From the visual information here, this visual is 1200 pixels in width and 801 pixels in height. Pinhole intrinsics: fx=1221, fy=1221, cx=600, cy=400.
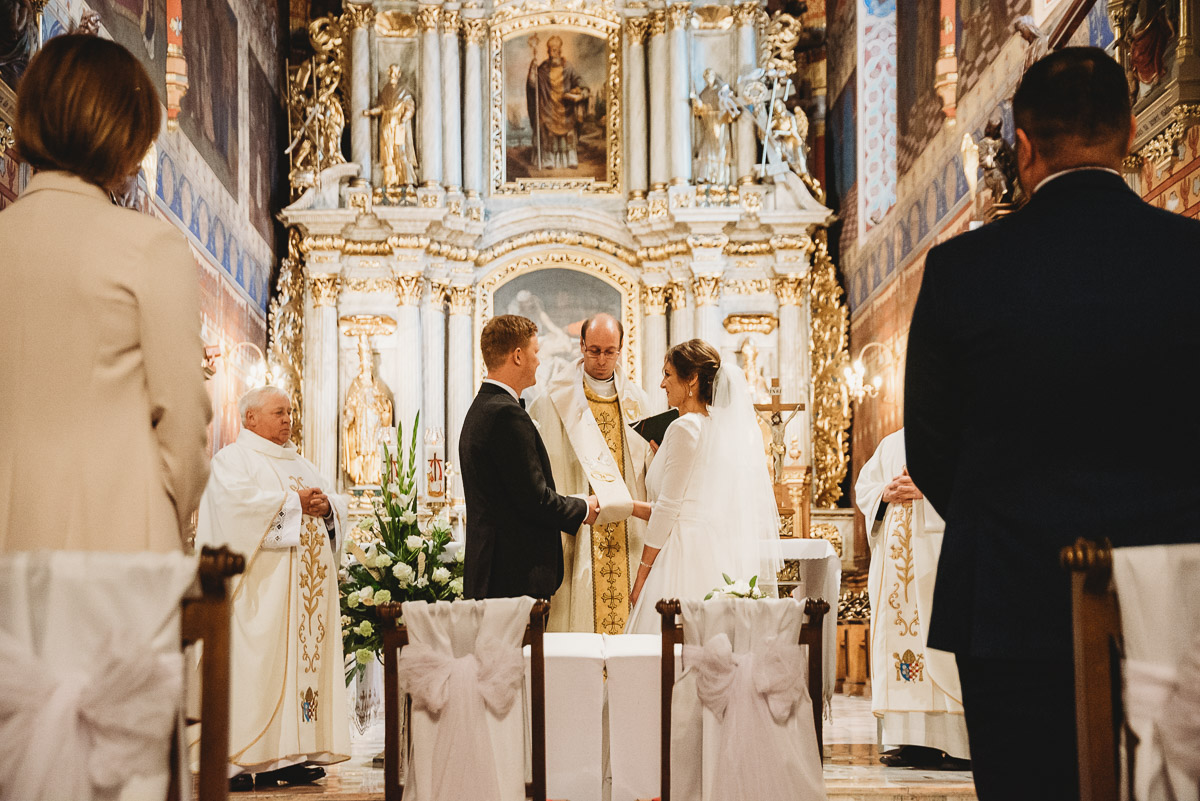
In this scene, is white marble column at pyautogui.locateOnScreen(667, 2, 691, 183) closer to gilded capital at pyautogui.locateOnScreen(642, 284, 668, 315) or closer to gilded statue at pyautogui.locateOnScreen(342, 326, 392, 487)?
gilded capital at pyautogui.locateOnScreen(642, 284, 668, 315)

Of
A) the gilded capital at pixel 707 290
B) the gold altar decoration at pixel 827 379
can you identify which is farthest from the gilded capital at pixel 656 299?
the gold altar decoration at pixel 827 379

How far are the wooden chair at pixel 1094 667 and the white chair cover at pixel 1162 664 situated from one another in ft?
0.08

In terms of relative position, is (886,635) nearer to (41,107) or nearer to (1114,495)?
(1114,495)

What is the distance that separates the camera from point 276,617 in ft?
18.9

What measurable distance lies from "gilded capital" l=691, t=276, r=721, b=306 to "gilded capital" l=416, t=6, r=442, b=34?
4.03 meters

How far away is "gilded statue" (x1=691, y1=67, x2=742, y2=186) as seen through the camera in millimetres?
13250

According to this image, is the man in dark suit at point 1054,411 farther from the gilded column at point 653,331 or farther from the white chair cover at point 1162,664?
the gilded column at point 653,331

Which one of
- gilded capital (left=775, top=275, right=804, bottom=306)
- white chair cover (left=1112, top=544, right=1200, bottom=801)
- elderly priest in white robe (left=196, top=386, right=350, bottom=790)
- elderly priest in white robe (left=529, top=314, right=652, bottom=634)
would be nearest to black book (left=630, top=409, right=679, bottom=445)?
elderly priest in white robe (left=529, top=314, right=652, bottom=634)

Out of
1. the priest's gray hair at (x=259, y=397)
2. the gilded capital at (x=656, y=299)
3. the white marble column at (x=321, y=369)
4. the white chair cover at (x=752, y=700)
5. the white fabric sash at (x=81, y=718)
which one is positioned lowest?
the white chair cover at (x=752, y=700)

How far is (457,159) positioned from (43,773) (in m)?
12.0

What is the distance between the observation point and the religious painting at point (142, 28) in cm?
823

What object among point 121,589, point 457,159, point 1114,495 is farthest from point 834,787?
point 457,159

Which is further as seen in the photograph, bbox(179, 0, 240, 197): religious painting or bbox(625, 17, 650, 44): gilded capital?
bbox(625, 17, 650, 44): gilded capital

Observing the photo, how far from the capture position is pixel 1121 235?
77.5 inches
